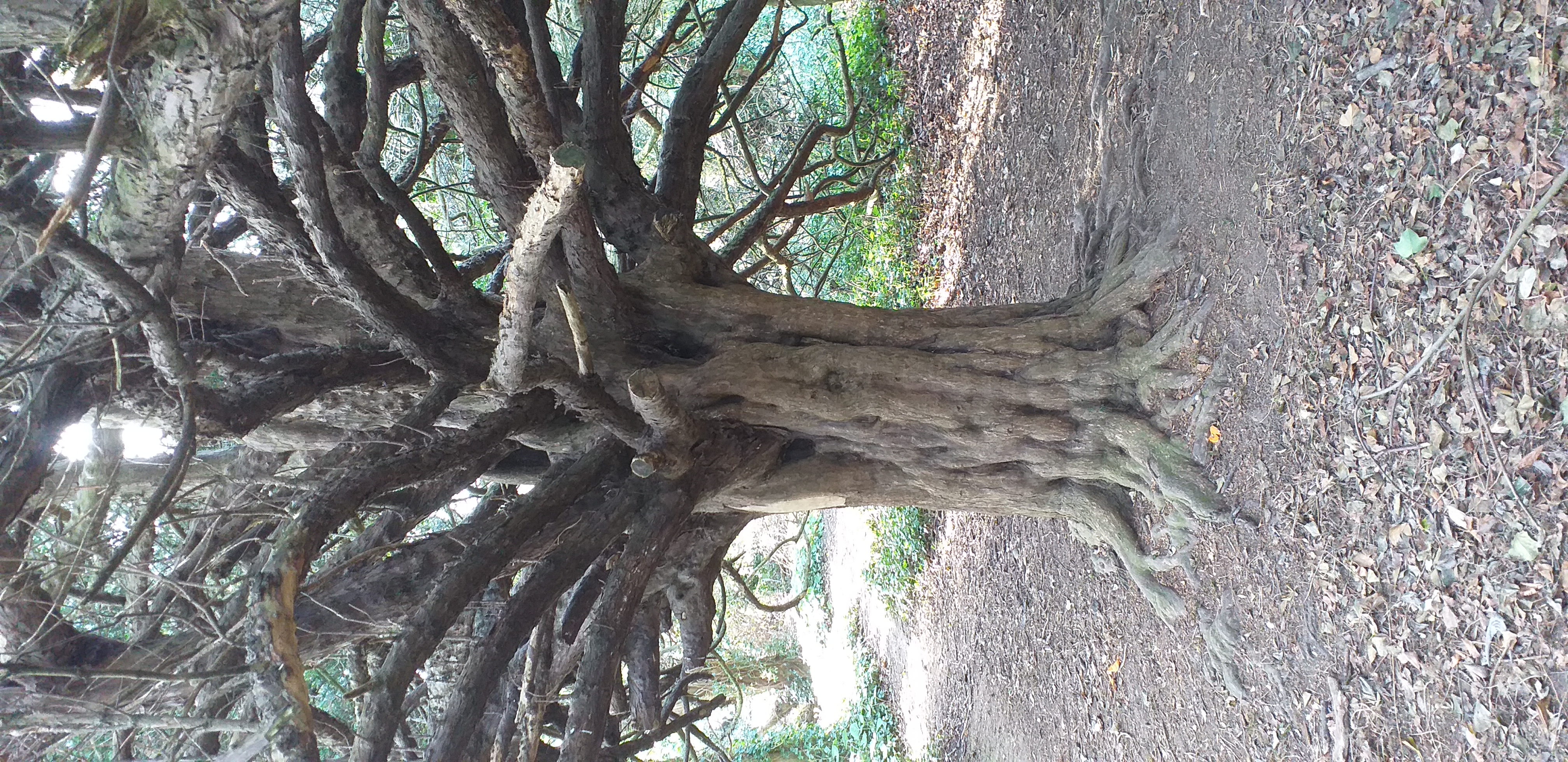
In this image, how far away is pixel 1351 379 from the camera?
247 cm

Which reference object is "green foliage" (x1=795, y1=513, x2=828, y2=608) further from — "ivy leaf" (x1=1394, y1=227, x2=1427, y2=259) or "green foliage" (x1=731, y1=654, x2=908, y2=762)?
"ivy leaf" (x1=1394, y1=227, x2=1427, y2=259)

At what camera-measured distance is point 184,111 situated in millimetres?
2012

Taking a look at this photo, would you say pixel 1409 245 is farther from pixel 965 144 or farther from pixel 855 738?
pixel 855 738

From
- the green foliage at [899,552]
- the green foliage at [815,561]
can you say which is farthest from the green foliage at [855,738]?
the green foliage at [815,561]

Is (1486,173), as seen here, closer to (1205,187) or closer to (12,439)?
(1205,187)

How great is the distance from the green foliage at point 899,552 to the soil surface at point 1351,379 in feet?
11.6

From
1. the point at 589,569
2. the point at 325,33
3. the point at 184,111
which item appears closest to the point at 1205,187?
the point at 589,569

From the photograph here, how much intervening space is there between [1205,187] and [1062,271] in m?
1.45

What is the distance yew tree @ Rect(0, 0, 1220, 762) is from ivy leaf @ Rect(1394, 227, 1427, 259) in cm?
85

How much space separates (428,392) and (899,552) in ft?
19.9

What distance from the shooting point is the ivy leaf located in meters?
2.22

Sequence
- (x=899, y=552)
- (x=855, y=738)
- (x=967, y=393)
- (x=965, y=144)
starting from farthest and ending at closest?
(x=855, y=738), (x=899, y=552), (x=965, y=144), (x=967, y=393)

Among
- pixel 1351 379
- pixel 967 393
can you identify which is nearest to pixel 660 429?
pixel 967 393

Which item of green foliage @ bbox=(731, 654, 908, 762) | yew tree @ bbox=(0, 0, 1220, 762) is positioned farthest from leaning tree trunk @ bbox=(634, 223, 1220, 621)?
green foliage @ bbox=(731, 654, 908, 762)
